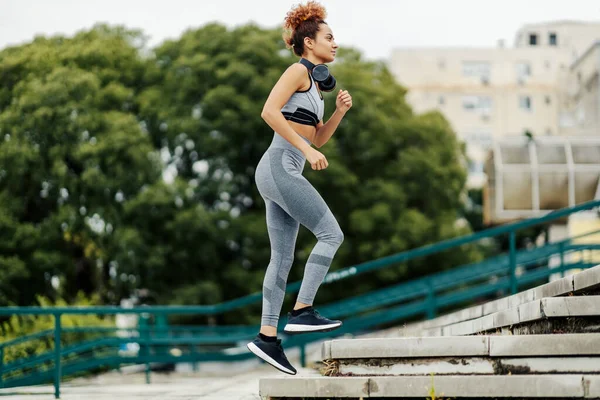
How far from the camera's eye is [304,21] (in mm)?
5648

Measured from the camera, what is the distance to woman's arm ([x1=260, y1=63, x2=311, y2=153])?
5.32 m

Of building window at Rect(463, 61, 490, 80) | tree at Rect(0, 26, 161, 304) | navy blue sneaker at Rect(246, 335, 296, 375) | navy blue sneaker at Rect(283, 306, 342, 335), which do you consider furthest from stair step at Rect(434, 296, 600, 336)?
building window at Rect(463, 61, 490, 80)

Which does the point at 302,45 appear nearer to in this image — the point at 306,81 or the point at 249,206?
the point at 306,81

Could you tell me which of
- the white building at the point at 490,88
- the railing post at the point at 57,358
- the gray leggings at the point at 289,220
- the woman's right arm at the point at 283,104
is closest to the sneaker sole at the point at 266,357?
the gray leggings at the point at 289,220

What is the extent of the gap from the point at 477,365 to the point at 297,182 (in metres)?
1.29

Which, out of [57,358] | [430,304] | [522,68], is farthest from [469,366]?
[522,68]

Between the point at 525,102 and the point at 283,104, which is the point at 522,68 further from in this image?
the point at 283,104

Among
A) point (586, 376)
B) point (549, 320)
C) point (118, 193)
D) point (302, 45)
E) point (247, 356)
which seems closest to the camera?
point (586, 376)

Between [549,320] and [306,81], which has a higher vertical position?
[306,81]

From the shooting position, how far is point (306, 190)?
5.35 metres

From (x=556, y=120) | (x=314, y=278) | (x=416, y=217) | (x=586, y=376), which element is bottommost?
(x=586, y=376)

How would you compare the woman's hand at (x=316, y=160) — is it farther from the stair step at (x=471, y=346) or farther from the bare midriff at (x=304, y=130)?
the stair step at (x=471, y=346)

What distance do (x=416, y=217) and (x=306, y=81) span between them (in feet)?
84.6

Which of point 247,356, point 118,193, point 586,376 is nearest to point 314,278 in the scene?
point 586,376
